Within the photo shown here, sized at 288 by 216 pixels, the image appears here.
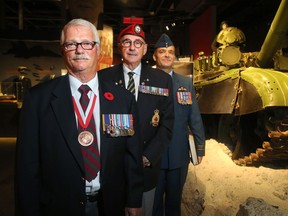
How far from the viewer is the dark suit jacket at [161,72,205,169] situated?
3.24m

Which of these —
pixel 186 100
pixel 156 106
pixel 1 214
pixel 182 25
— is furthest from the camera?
pixel 182 25

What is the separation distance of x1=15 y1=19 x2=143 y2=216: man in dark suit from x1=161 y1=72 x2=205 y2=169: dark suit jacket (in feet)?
4.15

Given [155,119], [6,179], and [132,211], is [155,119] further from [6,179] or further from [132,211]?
[6,179]

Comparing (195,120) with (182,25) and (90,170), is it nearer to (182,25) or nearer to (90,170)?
(90,170)

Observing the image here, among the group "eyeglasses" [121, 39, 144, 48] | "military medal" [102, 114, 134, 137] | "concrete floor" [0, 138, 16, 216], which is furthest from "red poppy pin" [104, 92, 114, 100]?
"concrete floor" [0, 138, 16, 216]

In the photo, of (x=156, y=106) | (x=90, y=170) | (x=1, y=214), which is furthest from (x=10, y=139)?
(x=90, y=170)

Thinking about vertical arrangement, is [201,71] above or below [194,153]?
above

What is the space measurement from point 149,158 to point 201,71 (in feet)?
18.7

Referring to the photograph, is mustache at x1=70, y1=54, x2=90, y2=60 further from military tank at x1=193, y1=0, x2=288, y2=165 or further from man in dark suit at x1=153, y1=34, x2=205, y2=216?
military tank at x1=193, y1=0, x2=288, y2=165

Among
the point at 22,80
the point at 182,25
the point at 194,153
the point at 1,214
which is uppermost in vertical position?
the point at 182,25

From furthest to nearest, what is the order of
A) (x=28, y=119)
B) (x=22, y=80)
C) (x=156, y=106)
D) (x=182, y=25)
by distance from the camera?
(x=182, y=25) < (x=22, y=80) < (x=156, y=106) < (x=28, y=119)

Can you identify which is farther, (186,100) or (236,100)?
(236,100)

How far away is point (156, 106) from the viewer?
2775 millimetres

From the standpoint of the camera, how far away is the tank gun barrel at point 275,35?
4.69 meters
